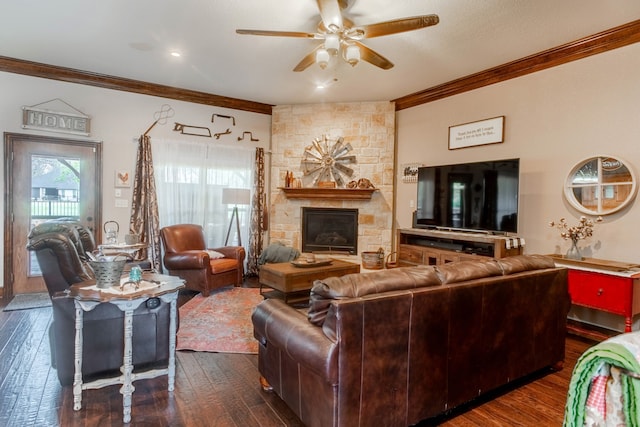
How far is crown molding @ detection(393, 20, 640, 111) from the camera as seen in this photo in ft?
10.9

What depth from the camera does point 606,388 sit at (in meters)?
0.69

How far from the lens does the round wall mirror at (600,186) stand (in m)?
3.29

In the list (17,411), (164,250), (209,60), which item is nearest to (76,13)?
(209,60)

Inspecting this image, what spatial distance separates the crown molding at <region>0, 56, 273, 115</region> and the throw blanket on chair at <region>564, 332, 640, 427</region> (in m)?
5.78

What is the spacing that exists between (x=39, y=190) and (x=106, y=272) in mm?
3372

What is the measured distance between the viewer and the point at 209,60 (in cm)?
424

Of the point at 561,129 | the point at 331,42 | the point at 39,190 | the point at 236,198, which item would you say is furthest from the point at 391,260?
the point at 39,190

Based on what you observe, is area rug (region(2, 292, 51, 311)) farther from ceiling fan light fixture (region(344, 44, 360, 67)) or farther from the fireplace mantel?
ceiling fan light fixture (region(344, 44, 360, 67))

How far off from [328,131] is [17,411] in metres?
5.05

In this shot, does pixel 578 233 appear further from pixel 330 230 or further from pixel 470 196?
pixel 330 230

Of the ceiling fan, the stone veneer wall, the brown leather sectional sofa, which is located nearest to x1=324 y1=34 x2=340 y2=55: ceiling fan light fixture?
the ceiling fan

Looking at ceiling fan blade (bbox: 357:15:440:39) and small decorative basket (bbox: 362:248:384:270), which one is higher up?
ceiling fan blade (bbox: 357:15:440:39)

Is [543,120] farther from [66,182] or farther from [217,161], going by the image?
[66,182]

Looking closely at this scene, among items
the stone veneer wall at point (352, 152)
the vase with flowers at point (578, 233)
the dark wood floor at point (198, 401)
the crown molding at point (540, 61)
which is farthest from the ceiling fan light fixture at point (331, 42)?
the stone veneer wall at point (352, 152)
